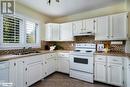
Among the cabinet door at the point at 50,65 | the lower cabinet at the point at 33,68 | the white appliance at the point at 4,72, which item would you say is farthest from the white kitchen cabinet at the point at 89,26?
the white appliance at the point at 4,72

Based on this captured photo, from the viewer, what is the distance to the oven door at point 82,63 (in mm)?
3036

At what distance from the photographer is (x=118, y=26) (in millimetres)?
2879

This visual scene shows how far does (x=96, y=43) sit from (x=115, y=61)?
1000 millimetres

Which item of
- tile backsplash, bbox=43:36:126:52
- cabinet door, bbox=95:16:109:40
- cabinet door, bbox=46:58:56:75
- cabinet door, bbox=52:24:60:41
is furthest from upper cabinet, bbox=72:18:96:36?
cabinet door, bbox=46:58:56:75

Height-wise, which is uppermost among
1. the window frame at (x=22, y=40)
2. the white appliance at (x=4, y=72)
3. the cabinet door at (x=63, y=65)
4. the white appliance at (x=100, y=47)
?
the window frame at (x=22, y=40)

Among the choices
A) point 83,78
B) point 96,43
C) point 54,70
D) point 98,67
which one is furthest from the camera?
point 54,70

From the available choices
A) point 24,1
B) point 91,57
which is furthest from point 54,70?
point 24,1

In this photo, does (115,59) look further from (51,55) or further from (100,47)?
(51,55)

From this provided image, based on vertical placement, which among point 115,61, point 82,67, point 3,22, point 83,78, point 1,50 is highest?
point 3,22

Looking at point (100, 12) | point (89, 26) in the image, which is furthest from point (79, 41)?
point (100, 12)

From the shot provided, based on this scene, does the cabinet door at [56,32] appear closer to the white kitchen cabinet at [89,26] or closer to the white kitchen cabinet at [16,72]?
the white kitchen cabinet at [89,26]

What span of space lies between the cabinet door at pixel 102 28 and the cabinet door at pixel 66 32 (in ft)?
3.34

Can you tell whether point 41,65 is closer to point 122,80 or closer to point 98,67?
point 98,67

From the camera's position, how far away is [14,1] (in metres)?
2.80
